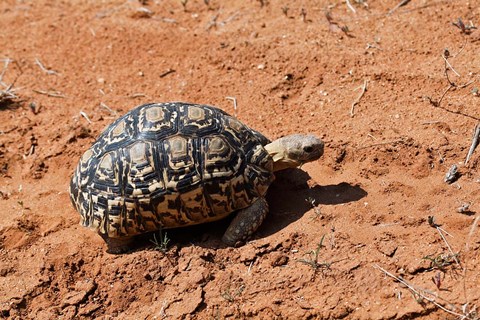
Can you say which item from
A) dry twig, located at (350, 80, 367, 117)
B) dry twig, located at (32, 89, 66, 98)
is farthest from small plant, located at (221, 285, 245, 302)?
dry twig, located at (32, 89, 66, 98)

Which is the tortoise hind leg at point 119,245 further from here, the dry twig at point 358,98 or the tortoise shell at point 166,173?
the dry twig at point 358,98

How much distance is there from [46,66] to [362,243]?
5396 mm

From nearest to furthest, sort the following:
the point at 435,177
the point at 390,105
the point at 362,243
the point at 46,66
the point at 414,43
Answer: the point at 362,243, the point at 435,177, the point at 390,105, the point at 414,43, the point at 46,66

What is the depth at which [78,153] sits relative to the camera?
716 cm

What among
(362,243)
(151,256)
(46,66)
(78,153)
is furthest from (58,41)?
(362,243)

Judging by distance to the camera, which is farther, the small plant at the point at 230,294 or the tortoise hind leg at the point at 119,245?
the tortoise hind leg at the point at 119,245

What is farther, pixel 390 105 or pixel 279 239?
pixel 390 105

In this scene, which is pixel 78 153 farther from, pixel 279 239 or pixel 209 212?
pixel 279 239

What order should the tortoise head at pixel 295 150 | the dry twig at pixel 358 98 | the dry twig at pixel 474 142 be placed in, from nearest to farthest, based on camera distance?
the dry twig at pixel 474 142 → the tortoise head at pixel 295 150 → the dry twig at pixel 358 98

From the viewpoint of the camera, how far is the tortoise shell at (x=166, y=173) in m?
5.55

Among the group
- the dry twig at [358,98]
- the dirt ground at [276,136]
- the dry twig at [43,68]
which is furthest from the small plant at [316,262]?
the dry twig at [43,68]

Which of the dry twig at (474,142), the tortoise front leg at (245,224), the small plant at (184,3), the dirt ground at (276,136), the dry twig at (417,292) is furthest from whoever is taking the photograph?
the small plant at (184,3)

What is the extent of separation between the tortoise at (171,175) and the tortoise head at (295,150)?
0.65ft

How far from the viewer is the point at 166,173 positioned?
5.54 m
